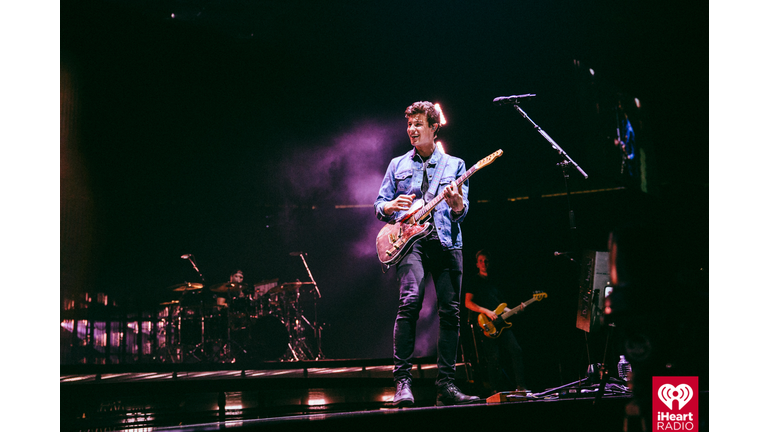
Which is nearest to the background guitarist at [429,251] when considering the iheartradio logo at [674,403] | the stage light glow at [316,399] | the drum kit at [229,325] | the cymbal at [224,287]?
the iheartradio logo at [674,403]

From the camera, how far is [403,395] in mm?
2666

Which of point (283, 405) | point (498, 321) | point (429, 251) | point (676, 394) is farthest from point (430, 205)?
point (498, 321)

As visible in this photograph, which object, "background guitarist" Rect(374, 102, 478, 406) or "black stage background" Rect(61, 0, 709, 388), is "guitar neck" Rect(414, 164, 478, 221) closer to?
"background guitarist" Rect(374, 102, 478, 406)

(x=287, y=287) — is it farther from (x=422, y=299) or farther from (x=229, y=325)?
(x=422, y=299)

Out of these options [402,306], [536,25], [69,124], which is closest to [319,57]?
[536,25]

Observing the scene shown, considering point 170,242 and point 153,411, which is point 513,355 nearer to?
point 153,411

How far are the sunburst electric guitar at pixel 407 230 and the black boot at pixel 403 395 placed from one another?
0.68 meters

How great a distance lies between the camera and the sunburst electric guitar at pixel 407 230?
298cm

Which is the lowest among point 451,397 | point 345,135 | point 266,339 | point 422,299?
point 266,339

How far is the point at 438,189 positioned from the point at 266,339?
5113 millimetres

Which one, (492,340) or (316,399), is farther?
(492,340)

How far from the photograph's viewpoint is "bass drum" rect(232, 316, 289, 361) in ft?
24.3

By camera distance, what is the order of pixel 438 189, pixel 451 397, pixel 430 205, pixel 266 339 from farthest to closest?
1. pixel 266 339
2. pixel 438 189
3. pixel 430 205
4. pixel 451 397

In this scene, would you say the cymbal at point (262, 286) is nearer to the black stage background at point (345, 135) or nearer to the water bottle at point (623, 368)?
the black stage background at point (345, 135)
